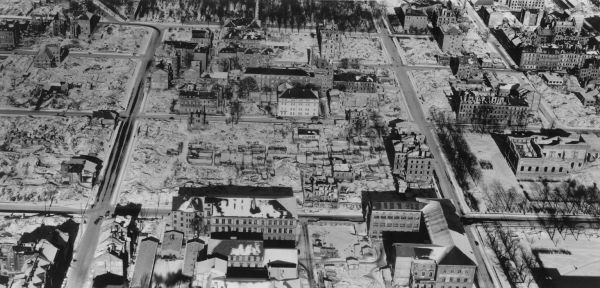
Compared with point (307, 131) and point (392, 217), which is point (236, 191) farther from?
point (392, 217)

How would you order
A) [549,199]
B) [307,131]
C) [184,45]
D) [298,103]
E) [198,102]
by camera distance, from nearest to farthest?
1. [549,199]
2. [307,131]
3. [198,102]
4. [298,103]
5. [184,45]

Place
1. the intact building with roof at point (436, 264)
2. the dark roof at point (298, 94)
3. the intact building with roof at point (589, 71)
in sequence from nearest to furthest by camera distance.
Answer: the intact building with roof at point (436, 264), the dark roof at point (298, 94), the intact building with roof at point (589, 71)

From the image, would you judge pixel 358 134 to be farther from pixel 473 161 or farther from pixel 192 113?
pixel 192 113

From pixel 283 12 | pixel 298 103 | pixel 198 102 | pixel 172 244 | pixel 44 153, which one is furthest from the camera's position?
pixel 283 12

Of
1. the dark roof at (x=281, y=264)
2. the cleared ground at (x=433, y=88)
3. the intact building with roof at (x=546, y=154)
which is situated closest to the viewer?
the dark roof at (x=281, y=264)

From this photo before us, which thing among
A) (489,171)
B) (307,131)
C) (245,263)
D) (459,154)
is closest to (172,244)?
(245,263)

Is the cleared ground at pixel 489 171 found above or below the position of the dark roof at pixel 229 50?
below

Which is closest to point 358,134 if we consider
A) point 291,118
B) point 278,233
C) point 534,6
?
point 291,118

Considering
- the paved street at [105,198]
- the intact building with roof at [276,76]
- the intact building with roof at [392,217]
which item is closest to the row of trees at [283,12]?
the intact building with roof at [276,76]

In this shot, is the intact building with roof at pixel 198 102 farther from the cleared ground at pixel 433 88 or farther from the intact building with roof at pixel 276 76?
the cleared ground at pixel 433 88
